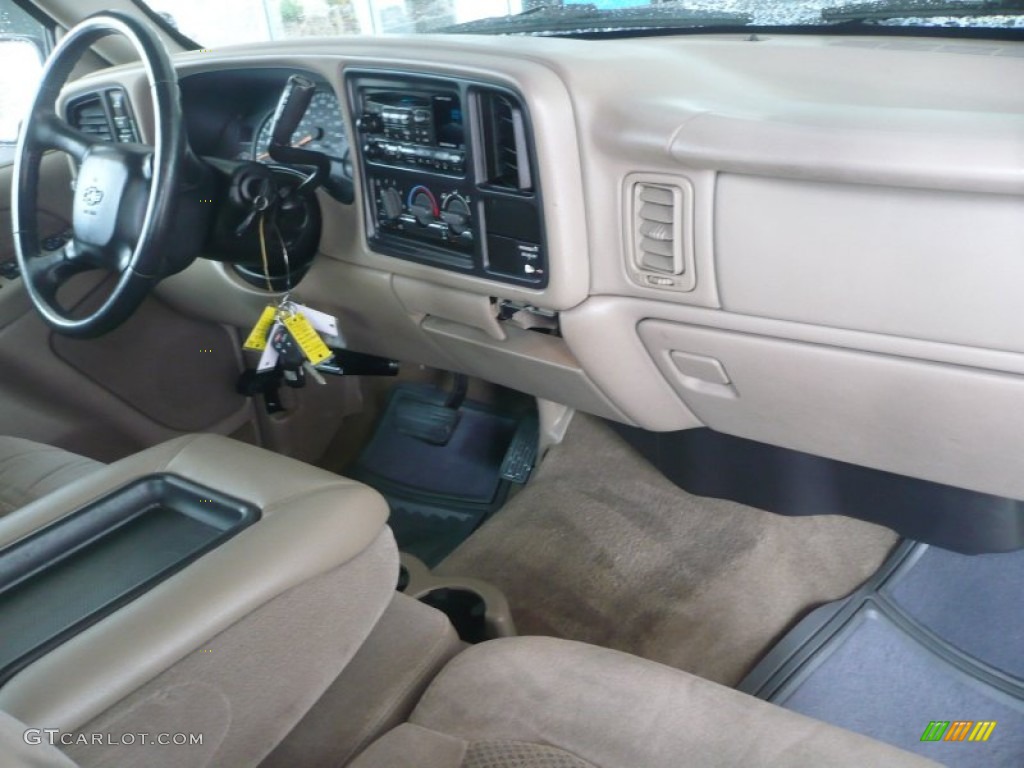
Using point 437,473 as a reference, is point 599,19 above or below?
above

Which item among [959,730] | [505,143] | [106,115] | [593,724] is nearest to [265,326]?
[505,143]

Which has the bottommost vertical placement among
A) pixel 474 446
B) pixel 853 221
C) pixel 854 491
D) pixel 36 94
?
pixel 474 446

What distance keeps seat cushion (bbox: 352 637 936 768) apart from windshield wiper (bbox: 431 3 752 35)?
3.48 ft

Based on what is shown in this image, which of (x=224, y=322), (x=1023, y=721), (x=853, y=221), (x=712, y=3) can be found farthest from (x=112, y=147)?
(x=1023, y=721)

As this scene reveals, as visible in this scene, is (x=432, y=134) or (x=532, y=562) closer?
(x=432, y=134)

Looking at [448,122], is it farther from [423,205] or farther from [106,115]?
[106,115]

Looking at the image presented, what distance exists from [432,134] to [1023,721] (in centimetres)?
124

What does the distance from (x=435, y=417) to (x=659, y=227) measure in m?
1.16

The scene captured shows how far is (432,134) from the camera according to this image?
1521 mm

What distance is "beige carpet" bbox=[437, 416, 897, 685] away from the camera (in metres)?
1.75

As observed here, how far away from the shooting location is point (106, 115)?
2.07 m

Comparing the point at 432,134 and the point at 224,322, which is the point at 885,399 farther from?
the point at 224,322

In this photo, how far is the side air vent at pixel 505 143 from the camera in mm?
1371

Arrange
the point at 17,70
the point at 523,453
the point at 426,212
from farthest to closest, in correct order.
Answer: the point at 17,70, the point at 523,453, the point at 426,212
